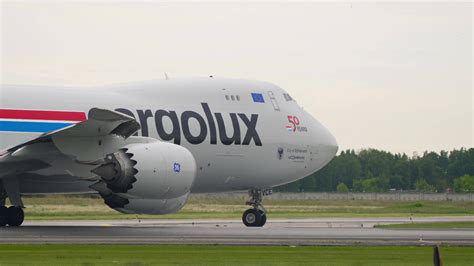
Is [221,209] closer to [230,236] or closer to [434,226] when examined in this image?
[434,226]

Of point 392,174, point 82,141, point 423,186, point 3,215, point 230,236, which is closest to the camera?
point 82,141

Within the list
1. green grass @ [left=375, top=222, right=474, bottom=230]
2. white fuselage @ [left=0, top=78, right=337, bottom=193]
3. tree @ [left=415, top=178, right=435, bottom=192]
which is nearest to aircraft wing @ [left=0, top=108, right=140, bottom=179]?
white fuselage @ [left=0, top=78, right=337, bottom=193]

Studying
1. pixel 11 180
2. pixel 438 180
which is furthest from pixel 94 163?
pixel 438 180

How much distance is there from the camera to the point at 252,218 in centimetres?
3997

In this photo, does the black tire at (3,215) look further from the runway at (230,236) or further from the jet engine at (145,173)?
the jet engine at (145,173)

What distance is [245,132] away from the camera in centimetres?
3969

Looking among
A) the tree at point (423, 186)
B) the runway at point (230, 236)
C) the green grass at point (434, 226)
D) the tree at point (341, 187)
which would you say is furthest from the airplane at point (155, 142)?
the tree at point (341, 187)

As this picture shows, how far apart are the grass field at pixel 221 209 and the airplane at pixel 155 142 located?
9.66 metres

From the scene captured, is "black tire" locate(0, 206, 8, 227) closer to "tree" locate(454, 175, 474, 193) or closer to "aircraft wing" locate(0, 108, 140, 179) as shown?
"aircraft wing" locate(0, 108, 140, 179)

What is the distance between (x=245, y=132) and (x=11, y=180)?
29.4 feet

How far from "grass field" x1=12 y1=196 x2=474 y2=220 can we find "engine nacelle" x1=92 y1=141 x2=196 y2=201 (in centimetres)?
1657

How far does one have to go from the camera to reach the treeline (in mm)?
112812

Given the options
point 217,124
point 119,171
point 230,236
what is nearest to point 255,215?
point 217,124

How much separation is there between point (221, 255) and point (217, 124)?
46.8ft
